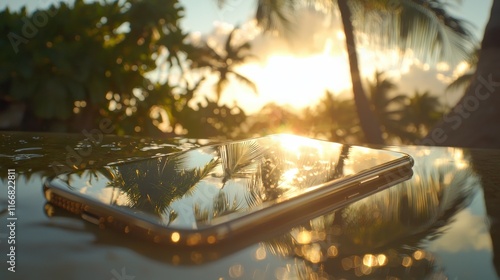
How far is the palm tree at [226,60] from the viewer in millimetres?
17750

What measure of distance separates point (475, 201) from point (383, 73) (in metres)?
19.9

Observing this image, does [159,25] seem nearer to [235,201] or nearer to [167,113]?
[167,113]


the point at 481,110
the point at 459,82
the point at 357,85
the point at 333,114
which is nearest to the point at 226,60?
the point at 333,114

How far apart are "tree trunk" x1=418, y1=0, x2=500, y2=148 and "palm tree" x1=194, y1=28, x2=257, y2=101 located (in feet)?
47.9

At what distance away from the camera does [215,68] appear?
18.0 metres

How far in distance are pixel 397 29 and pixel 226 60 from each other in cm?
1123

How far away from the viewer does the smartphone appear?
42cm

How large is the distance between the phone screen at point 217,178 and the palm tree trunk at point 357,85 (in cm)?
636

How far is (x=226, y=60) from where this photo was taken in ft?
59.4

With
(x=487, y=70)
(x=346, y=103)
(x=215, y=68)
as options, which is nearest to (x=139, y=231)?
(x=487, y=70)

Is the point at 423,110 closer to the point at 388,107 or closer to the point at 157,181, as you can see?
the point at 388,107

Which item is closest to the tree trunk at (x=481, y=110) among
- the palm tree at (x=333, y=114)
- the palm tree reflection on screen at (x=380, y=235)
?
the palm tree reflection on screen at (x=380, y=235)

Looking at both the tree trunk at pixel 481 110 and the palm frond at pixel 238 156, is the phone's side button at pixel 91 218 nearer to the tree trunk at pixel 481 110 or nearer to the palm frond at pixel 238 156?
the palm frond at pixel 238 156

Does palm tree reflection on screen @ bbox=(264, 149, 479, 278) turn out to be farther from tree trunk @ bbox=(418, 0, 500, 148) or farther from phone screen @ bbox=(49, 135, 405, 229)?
tree trunk @ bbox=(418, 0, 500, 148)
